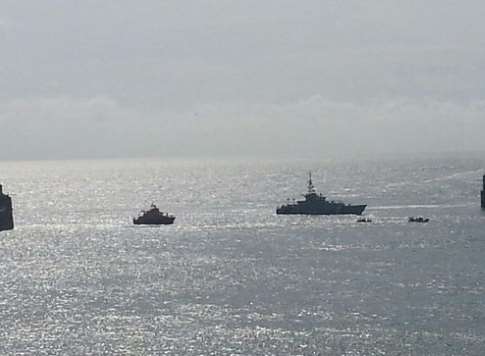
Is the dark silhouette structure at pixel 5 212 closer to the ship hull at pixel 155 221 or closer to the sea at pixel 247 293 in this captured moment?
the sea at pixel 247 293

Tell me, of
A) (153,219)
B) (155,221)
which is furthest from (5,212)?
(155,221)

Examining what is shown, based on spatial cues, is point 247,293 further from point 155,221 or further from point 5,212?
point 5,212

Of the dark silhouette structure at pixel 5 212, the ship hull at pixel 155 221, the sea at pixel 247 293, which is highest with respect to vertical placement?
the dark silhouette structure at pixel 5 212

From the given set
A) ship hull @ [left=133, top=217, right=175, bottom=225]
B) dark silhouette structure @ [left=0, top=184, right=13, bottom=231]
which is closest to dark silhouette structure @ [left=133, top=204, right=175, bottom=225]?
ship hull @ [left=133, top=217, right=175, bottom=225]

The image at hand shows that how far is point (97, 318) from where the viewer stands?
8919 cm

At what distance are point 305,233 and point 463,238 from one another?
29.1m

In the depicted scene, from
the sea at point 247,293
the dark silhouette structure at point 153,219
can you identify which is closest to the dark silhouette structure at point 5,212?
the sea at point 247,293

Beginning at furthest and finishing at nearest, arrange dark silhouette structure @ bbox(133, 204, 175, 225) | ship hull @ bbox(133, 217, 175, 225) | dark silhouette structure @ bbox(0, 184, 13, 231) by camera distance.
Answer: dark silhouette structure @ bbox(133, 204, 175, 225) < ship hull @ bbox(133, 217, 175, 225) < dark silhouette structure @ bbox(0, 184, 13, 231)

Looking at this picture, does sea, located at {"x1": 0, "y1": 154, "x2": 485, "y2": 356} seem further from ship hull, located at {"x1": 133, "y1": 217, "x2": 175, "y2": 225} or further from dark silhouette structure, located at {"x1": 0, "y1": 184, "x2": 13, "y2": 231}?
ship hull, located at {"x1": 133, "y1": 217, "x2": 175, "y2": 225}

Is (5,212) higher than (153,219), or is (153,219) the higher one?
(5,212)

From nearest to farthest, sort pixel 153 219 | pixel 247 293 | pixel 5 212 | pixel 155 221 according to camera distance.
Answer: pixel 247 293 < pixel 5 212 < pixel 155 221 < pixel 153 219

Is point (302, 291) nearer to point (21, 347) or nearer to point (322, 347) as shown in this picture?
point (322, 347)

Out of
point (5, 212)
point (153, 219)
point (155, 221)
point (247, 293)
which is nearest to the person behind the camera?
point (247, 293)

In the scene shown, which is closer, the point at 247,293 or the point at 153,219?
the point at 247,293
